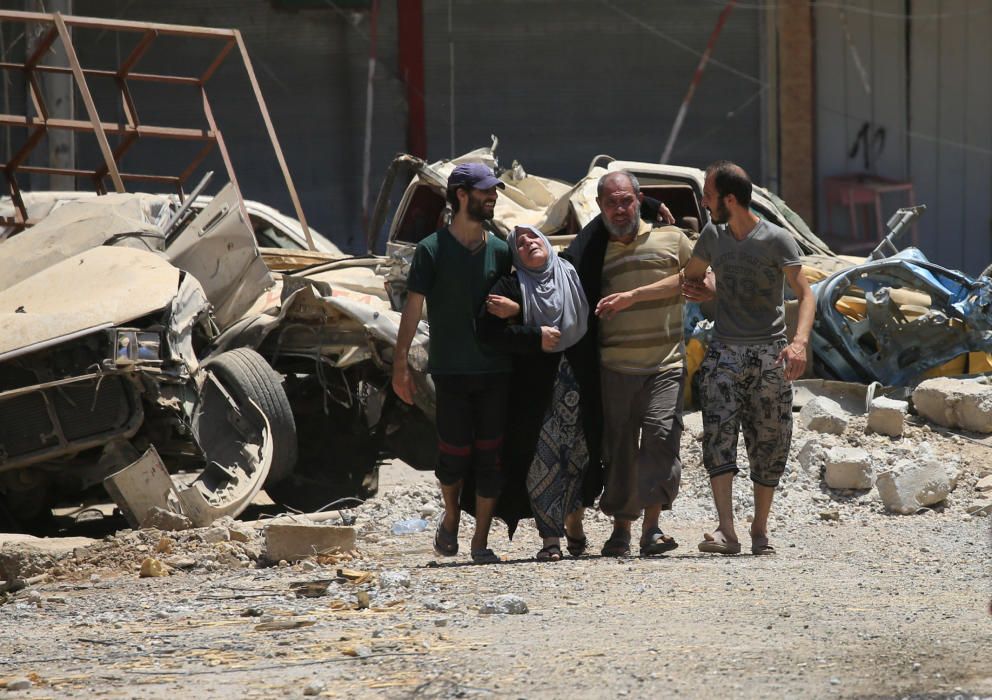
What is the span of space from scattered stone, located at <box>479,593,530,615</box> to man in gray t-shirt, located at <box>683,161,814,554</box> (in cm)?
147

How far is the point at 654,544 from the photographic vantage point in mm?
6367

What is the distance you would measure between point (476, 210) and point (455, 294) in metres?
0.35

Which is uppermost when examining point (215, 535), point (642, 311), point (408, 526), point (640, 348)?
point (642, 311)

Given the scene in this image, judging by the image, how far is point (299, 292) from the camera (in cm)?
888

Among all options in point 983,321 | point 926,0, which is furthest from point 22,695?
point 926,0

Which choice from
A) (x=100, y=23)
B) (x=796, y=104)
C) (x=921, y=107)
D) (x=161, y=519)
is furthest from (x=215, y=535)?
(x=921, y=107)

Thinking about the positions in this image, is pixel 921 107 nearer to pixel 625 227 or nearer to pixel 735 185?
pixel 735 185

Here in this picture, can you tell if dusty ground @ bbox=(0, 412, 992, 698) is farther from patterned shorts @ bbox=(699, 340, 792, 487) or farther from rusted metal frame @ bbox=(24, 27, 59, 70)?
rusted metal frame @ bbox=(24, 27, 59, 70)

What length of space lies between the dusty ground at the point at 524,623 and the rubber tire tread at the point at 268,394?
1.08 meters

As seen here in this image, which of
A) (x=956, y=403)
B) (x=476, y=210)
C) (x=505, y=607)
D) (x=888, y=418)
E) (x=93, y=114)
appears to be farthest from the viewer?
(x=93, y=114)

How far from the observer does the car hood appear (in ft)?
24.1

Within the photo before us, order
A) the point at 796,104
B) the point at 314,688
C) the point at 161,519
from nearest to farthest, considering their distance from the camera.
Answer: the point at 314,688 < the point at 161,519 < the point at 796,104

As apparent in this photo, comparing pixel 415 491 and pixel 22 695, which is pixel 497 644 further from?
pixel 415 491

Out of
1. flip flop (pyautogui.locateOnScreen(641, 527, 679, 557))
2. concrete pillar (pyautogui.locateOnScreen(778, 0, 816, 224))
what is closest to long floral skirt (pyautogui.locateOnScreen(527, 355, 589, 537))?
flip flop (pyautogui.locateOnScreen(641, 527, 679, 557))
